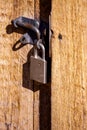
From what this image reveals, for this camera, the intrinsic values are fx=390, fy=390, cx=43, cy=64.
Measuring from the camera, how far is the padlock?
1.31 m

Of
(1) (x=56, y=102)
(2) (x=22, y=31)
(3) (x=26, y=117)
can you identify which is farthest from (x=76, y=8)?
(3) (x=26, y=117)

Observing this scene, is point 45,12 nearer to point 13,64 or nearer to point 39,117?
point 13,64

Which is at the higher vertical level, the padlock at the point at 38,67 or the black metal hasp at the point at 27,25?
the black metal hasp at the point at 27,25

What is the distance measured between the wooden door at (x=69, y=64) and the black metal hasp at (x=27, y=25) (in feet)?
0.22

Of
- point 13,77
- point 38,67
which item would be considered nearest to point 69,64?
point 38,67

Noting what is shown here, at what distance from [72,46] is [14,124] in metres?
0.37

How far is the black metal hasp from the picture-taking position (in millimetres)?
1297

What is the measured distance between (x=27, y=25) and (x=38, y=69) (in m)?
0.15

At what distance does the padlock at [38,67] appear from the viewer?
1.31 meters

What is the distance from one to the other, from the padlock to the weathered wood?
3 centimetres

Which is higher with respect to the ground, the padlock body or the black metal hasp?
the black metal hasp

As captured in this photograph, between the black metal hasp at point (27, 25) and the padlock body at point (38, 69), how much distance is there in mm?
62

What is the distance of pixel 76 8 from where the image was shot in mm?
1228

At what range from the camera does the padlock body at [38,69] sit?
1307mm
